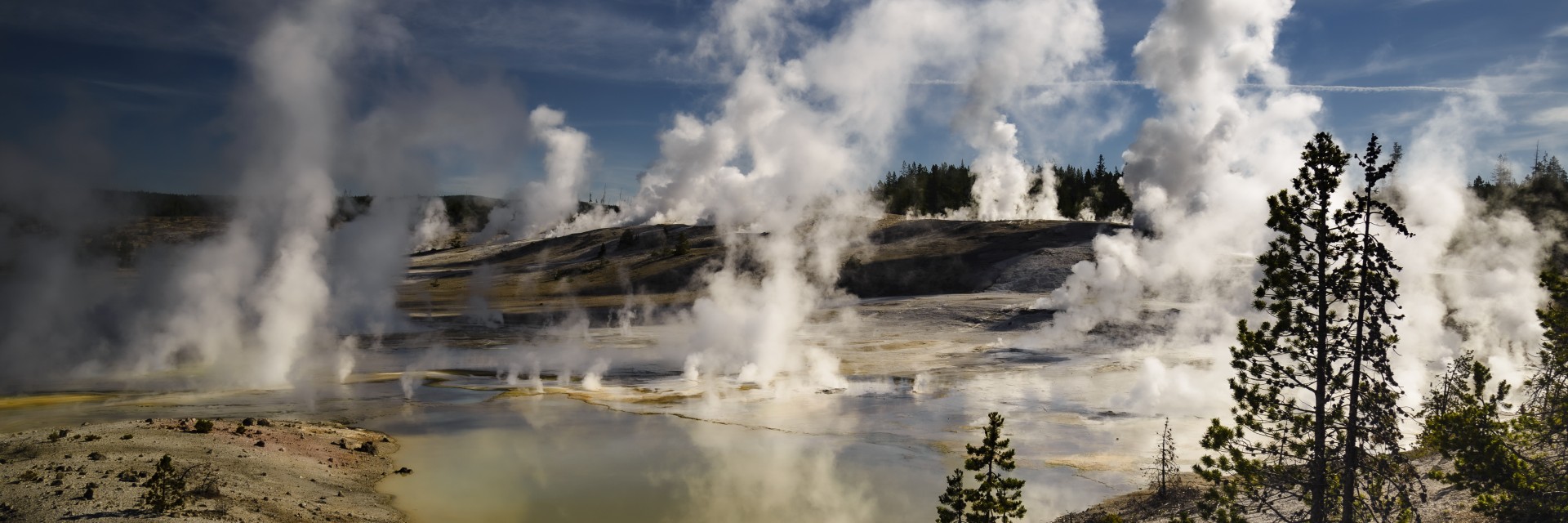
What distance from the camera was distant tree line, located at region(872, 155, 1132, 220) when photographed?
117812 millimetres

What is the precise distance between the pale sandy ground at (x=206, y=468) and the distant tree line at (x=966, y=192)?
10047cm

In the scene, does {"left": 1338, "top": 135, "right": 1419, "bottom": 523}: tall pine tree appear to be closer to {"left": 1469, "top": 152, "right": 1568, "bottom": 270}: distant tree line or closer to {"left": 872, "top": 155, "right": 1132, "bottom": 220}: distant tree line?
{"left": 1469, "top": 152, "right": 1568, "bottom": 270}: distant tree line

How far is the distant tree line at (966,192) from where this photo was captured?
118m

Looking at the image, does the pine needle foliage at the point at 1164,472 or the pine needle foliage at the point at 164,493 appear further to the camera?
the pine needle foliage at the point at 1164,472

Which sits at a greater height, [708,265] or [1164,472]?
[708,265]

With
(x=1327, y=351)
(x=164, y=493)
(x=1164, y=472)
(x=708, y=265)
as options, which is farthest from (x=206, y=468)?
(x=708, y=265)

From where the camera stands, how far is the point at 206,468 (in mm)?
21719

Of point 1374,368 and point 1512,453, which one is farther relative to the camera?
point 1512,453

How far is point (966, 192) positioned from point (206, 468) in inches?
4752

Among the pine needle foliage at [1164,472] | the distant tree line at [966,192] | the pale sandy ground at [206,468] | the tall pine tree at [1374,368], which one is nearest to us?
the tall pine tree at [1374,368]

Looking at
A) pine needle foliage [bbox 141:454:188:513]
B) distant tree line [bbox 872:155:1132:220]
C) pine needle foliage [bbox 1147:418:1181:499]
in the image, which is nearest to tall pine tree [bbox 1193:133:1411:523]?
pine needle foliage [bbox 1147:418:1181:499]

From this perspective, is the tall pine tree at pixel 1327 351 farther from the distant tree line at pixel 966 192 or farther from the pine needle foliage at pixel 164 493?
the distant tree line at pixel 966 192

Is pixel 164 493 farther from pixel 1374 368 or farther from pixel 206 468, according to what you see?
pixel 1374 368

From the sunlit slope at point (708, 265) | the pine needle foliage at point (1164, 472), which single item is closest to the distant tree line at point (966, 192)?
the sunlit slope at point (708, 265)
